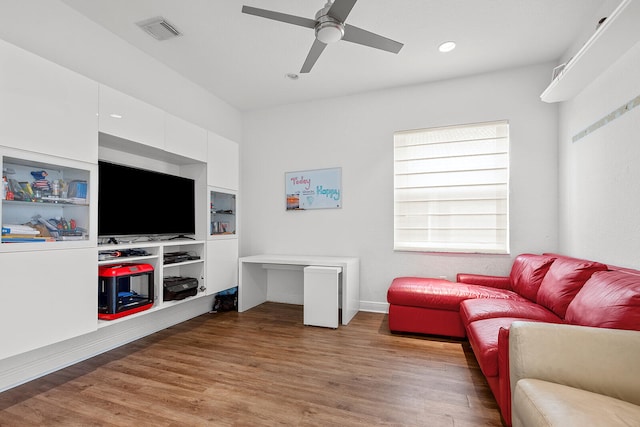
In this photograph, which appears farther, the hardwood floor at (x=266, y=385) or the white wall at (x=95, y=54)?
the white wall at (x=95, y=54)

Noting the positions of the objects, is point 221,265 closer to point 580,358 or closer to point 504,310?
point 504,310

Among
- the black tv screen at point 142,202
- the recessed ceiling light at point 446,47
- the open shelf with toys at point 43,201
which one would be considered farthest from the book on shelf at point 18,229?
the recessed ceiling light at point 446,47

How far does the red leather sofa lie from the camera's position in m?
1.67

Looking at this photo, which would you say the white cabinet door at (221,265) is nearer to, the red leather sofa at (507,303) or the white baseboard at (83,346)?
the white baseboard at (83,346)

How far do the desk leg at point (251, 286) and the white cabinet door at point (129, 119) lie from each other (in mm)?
1809

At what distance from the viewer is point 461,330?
2916 millimetres

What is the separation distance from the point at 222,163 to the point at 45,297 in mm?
2232

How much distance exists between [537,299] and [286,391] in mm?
2160

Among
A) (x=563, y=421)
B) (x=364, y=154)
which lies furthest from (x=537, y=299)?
(x=364, y=154)

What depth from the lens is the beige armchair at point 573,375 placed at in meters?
1.13

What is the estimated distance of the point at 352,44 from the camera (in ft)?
9.68

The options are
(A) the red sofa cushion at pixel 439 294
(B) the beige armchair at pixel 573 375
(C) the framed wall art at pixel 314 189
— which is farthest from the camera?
(C) the framed wall art at pixel 314 189

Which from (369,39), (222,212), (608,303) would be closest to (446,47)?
(369,39)

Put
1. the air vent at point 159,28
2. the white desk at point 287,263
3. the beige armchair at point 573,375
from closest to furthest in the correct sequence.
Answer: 1. the beige armchair at point 573,375
2. the air vent at point 159,28
3. the white desk at point 287,263
